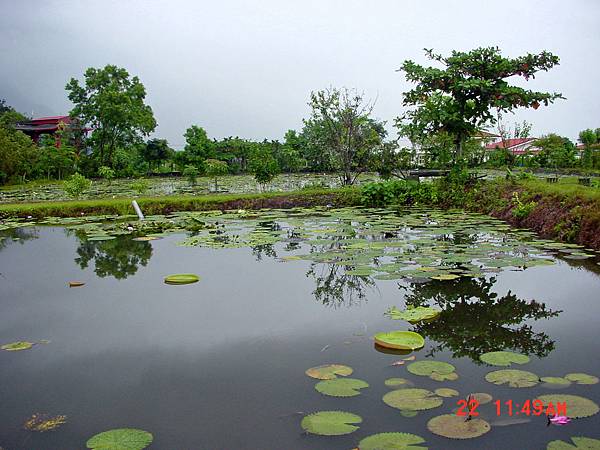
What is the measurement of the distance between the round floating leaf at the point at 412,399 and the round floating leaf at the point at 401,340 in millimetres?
554

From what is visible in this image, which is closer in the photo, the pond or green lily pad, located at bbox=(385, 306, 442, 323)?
the pond

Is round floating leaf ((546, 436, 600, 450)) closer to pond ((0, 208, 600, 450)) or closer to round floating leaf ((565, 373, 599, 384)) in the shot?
pond ((0, 208, 600, 450))

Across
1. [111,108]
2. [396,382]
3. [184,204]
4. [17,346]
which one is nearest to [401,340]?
[396,382]

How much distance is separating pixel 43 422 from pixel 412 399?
1764 millimetres

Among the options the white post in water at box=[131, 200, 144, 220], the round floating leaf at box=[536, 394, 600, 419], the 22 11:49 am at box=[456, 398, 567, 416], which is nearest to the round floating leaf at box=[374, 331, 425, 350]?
the 22 11:49 am at box=[456, 398, 567, 416]

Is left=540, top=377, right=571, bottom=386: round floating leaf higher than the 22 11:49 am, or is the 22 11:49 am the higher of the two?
left=540, top=377, right=571, bottom=386: round floating leaf

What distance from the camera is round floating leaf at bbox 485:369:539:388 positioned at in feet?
8.11

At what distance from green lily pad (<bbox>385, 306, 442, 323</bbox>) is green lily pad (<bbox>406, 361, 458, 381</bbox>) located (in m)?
0.75

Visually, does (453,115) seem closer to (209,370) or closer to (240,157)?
(209,370)

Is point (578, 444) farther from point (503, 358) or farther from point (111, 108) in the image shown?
point (111, 108)

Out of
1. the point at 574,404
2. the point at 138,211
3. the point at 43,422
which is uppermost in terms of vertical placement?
the point at 138,211

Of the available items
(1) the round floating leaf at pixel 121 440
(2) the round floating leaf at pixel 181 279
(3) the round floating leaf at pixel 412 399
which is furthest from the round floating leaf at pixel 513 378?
(2) the round floating leaf at pixel 181 279

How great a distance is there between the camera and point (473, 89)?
11.6m

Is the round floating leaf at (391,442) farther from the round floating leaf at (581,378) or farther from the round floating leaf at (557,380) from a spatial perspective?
the round floating leaf at (581,378)
